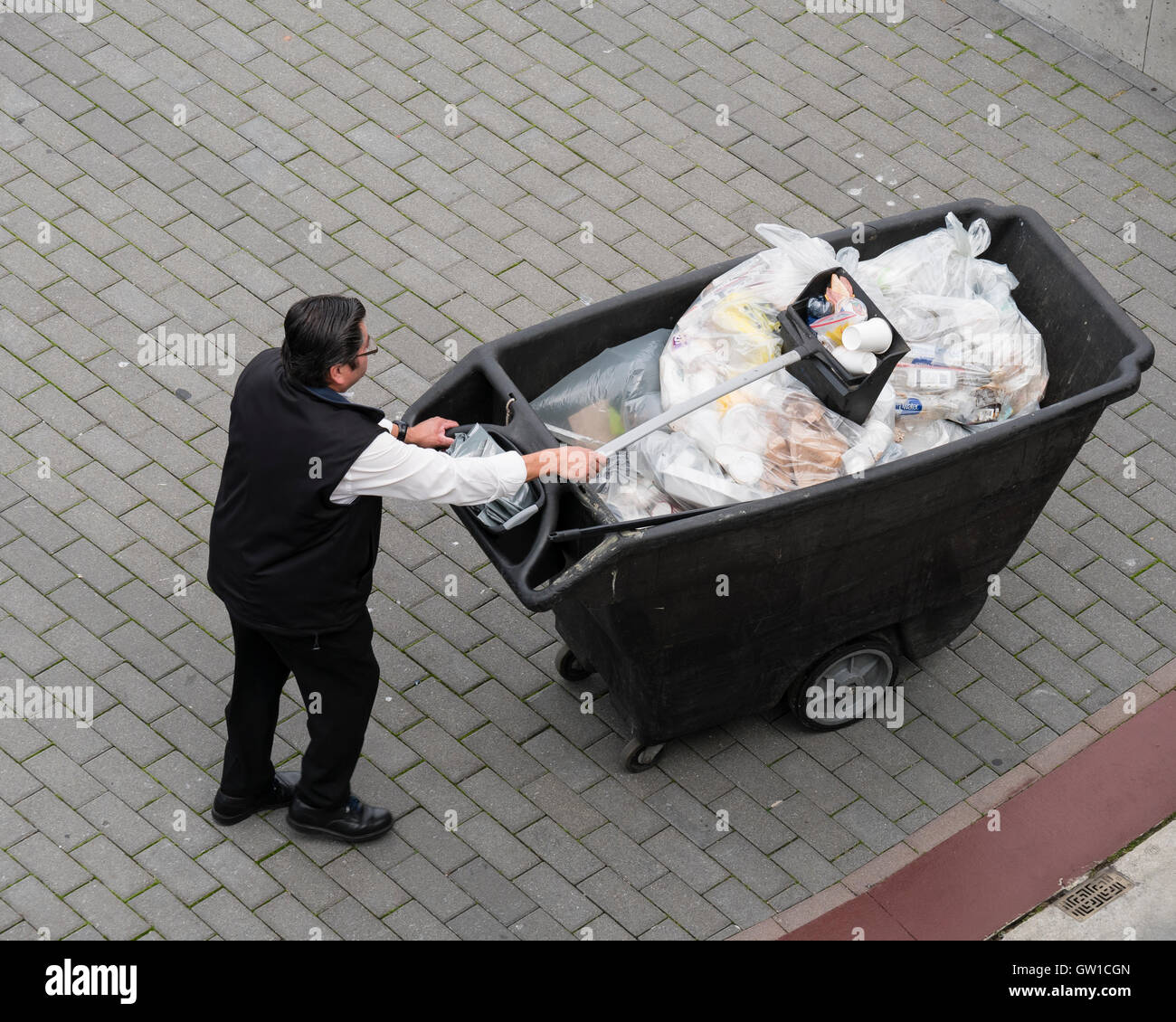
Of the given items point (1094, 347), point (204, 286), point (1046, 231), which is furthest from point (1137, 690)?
point (204, 286)

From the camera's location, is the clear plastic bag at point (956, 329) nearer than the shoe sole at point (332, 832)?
Yes

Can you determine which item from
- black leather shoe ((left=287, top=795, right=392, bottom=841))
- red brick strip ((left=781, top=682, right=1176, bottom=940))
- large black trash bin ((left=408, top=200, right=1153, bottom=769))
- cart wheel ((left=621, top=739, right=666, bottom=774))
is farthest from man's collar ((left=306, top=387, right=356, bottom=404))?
red brick strip ((left=781, top=682, right=1176, bottom=940))

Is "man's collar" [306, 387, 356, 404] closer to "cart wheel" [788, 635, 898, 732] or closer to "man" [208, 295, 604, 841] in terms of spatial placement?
"man" [208, 295, 604, 841]

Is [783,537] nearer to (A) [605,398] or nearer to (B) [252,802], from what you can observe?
(A) [605,398]

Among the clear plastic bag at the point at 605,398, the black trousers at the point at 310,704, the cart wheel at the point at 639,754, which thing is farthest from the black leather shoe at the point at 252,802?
the clear plastic bag at the point at 605,398

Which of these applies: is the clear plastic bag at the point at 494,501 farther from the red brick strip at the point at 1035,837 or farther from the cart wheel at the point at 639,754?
the red brick strip at the point at 1035,837

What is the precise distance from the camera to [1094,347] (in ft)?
17.6

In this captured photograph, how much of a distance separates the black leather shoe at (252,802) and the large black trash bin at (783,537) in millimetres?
1111

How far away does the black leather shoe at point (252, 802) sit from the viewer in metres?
5.30

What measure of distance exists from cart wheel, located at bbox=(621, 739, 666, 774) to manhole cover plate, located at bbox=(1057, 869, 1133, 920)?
58.6 inches

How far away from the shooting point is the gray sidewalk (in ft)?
17.5

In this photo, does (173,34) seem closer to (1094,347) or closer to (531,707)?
(531,707)

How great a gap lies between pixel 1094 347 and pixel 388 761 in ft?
9.57
